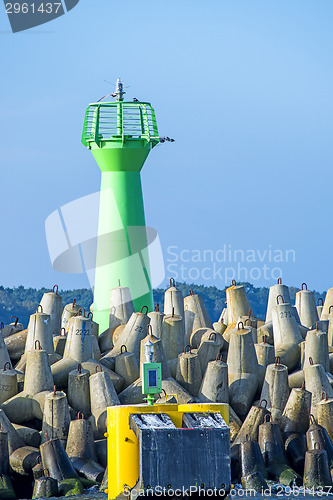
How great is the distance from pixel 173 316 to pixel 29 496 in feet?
16.8

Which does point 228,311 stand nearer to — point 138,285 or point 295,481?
point 138,285

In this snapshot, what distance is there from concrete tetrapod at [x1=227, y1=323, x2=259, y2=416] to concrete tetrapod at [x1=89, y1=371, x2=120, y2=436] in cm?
211

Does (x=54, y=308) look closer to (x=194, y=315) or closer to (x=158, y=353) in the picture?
(x=194, y=315)

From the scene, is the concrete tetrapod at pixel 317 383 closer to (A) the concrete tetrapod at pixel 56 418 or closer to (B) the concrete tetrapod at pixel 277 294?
(B) the concrete tetrapod at pixel 277 294

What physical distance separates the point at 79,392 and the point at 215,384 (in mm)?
2221

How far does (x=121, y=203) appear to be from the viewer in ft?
76.6

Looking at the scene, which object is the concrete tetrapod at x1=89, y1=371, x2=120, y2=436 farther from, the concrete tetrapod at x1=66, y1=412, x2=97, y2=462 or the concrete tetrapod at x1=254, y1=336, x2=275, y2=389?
the concrete tetrapod at x1=254, y1=336, x2=275, y2=389

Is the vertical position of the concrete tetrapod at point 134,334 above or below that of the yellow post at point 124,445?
above

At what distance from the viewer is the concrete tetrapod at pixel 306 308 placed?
73.0 feet

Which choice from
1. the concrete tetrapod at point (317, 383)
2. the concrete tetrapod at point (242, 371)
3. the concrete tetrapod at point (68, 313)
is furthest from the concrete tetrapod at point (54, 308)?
the concrete tetrapod at point (317, 383)

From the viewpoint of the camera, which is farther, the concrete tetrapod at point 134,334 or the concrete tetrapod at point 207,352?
the concrete tetrapod at point 134,334

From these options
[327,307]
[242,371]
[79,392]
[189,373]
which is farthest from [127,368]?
[327,307]

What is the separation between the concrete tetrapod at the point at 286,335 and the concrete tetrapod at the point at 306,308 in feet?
5.44

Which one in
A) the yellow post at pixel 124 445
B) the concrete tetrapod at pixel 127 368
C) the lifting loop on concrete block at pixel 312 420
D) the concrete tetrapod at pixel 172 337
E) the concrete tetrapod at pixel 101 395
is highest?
the concrete tetrapod at pixel 172 337
